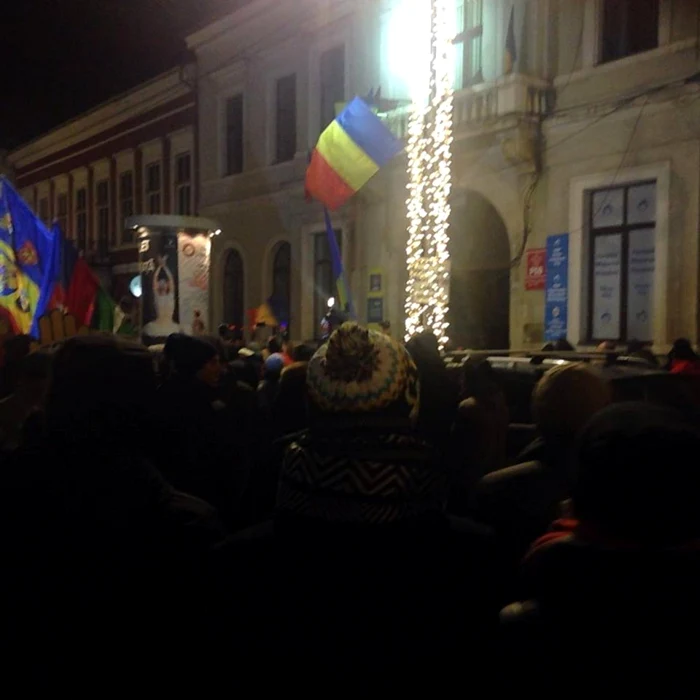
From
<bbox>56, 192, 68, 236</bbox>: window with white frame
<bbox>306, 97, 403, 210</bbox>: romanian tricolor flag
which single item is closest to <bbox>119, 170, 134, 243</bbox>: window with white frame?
<bbox>56, 192, 68, 236</bbox>: window with white frame

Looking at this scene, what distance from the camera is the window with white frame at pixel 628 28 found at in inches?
482

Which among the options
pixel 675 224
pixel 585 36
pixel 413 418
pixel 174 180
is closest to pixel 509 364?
pixel 413 418

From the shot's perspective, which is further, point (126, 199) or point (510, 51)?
point (126, 199)

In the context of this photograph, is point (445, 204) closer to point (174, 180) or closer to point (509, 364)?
point (509, 364)

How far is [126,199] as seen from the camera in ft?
87.8

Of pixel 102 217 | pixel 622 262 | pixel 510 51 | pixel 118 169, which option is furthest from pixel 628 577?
pixel 102 217

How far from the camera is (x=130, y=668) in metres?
1.94

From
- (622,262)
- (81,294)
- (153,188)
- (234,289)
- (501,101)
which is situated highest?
(153,188)

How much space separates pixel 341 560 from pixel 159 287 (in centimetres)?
915

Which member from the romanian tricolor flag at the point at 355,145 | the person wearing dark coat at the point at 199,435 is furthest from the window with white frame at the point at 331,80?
the person wearing dark coat at the point at 199,435

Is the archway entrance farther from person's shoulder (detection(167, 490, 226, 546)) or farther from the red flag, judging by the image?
person's shoulder (detection(167, 490, 226, 546))

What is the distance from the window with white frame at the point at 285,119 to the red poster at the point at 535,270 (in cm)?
774

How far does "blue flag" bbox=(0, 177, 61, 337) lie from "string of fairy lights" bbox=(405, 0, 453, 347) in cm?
733

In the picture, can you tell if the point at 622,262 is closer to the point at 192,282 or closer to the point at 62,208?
the point at 192,282
